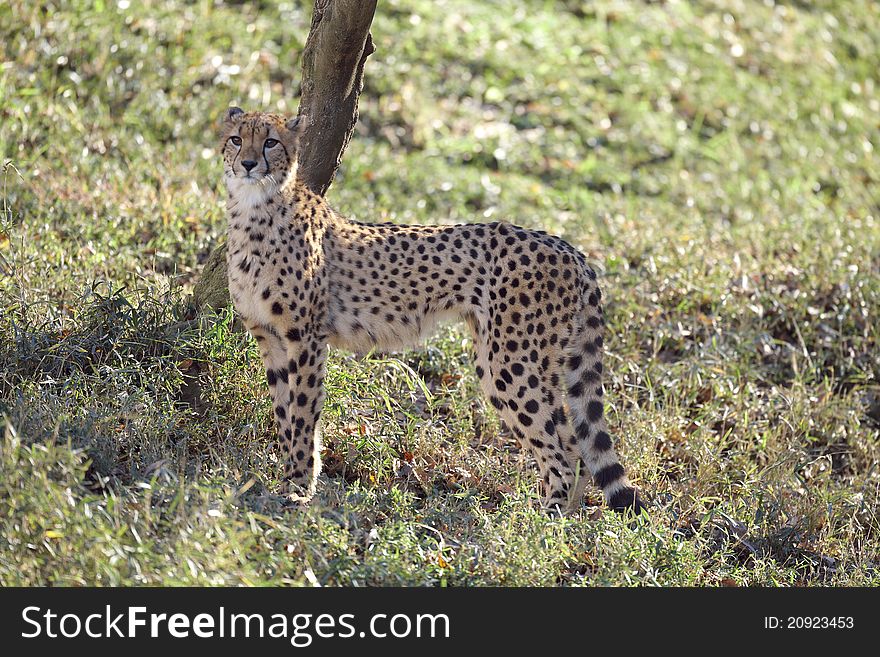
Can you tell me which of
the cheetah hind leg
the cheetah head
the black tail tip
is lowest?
the black tail tip

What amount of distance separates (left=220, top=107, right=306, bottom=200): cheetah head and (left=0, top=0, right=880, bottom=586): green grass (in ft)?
2.69

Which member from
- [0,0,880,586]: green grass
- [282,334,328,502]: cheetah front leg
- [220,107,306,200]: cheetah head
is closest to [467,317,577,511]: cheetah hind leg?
[0,0,880,586]: green grass

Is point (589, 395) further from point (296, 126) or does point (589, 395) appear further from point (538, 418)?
point (296, 126)

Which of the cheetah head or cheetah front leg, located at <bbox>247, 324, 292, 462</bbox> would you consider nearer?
the cheetah head

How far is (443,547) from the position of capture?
4.31m

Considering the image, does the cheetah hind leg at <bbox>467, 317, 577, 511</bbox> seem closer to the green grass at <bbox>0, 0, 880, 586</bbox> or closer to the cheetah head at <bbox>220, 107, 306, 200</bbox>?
the green grass at <bbox>0, 0, 880, 586</bbox>

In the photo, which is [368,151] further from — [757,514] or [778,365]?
[757,514]

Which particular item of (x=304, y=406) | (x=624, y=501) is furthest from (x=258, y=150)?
(x=624, y=501)

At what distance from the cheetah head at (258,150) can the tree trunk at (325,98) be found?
639 mm

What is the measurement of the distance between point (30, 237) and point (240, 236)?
1.91 m

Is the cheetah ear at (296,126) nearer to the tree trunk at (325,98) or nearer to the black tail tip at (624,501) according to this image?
the tree trunk at (325,98)

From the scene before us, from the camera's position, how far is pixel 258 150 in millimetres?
4738

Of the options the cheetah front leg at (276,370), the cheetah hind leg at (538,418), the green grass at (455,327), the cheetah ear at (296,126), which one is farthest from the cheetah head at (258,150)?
the cheetah hind leg at (538,418)

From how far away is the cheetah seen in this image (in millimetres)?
4871
